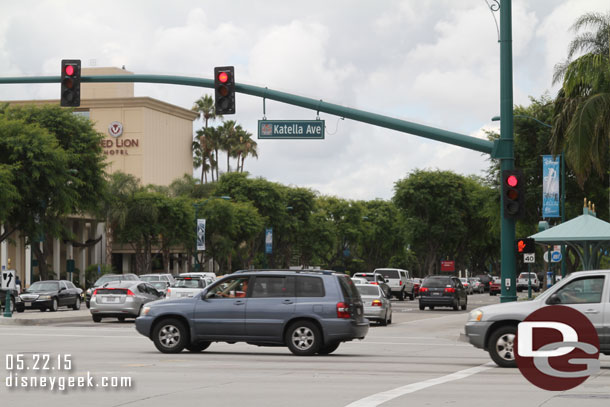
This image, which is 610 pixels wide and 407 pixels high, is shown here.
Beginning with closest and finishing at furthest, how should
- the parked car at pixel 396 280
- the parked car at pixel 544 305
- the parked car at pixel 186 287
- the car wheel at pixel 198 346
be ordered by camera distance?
the parked car at pixel 544 305 < the car wheel at pixel 198 346 < the parked car at pixel 186 287 < the parked car at pixel 396 280

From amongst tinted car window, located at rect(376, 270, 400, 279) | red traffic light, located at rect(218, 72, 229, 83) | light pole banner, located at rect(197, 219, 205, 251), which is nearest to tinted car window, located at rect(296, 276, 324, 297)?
red traffic light, located at rect(218, 72, 229, 83)

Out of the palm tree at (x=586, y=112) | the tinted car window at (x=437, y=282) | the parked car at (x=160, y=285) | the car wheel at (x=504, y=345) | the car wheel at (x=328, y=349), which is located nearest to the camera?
the car wheel at (x=504, y=345)

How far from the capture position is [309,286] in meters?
19.4

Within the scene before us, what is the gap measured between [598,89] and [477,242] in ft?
202

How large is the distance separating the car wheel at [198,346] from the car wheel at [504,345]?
6.29 m

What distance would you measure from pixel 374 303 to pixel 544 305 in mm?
16567

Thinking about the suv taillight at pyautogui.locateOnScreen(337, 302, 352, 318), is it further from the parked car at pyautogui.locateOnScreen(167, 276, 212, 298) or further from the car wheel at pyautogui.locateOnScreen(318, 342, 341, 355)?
the parked car at pyautogui.locateOnScreen(167, 276, 212, 298)

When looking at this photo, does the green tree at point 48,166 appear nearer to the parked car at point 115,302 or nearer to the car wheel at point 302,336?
the parked car at point 115,302

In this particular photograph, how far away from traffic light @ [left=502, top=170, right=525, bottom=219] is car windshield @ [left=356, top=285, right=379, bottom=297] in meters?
11.7

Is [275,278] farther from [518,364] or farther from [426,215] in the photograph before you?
[426,215]

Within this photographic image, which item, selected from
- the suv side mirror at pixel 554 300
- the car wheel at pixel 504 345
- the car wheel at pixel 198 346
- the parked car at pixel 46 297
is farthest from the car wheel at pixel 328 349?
the parked car at pixel 46 297

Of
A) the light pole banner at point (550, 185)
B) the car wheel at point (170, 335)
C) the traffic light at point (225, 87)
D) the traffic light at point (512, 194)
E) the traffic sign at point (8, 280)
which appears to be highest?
the traffic light at point (225, 87)

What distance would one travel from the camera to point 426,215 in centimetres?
8725

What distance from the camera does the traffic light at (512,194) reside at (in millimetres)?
21812
